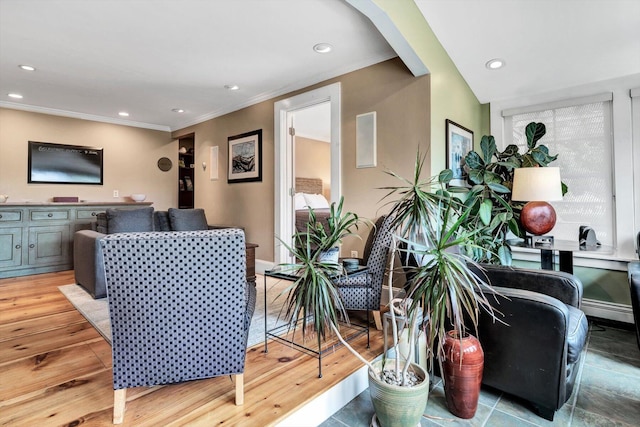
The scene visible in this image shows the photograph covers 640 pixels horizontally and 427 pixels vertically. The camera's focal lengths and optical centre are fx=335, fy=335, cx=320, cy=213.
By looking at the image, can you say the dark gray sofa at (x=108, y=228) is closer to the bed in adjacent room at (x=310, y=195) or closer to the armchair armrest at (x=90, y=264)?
the armchair armrest at (x=90, y=264)

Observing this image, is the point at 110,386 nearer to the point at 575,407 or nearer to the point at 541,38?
the point at 575,407

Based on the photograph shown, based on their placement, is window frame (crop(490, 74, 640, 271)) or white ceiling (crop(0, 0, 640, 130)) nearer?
white ceiling (crop(0, 0, 640, 130))

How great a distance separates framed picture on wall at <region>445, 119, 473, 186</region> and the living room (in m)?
0.09

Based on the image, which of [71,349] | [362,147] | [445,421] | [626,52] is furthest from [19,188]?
[626,52]

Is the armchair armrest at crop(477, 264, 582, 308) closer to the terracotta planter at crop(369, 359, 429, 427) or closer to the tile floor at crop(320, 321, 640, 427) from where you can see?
the tile floor at crop(320, 321, 640, 427)

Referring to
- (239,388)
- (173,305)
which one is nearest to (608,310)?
(239,388)

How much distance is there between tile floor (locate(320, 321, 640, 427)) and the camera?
64.6 inches

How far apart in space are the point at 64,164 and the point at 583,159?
6.71 m

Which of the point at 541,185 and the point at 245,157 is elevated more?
the point at 245,157

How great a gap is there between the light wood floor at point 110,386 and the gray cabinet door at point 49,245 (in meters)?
2.37

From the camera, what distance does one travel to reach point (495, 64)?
3039 mm

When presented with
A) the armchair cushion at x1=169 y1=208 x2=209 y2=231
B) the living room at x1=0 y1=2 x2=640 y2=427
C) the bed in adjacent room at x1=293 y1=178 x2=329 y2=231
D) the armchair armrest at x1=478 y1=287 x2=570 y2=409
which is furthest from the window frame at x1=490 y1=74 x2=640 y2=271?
the armchair cushion at x1=169 y1=208 x2=209 y2=231

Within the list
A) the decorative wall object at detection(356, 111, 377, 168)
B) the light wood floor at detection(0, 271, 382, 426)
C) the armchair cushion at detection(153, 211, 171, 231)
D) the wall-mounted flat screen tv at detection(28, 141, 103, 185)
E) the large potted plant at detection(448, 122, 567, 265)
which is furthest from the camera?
the wall-mounted flat screen tv at detection(28, 141, 103, 185)

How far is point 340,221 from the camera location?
2.12 metres
